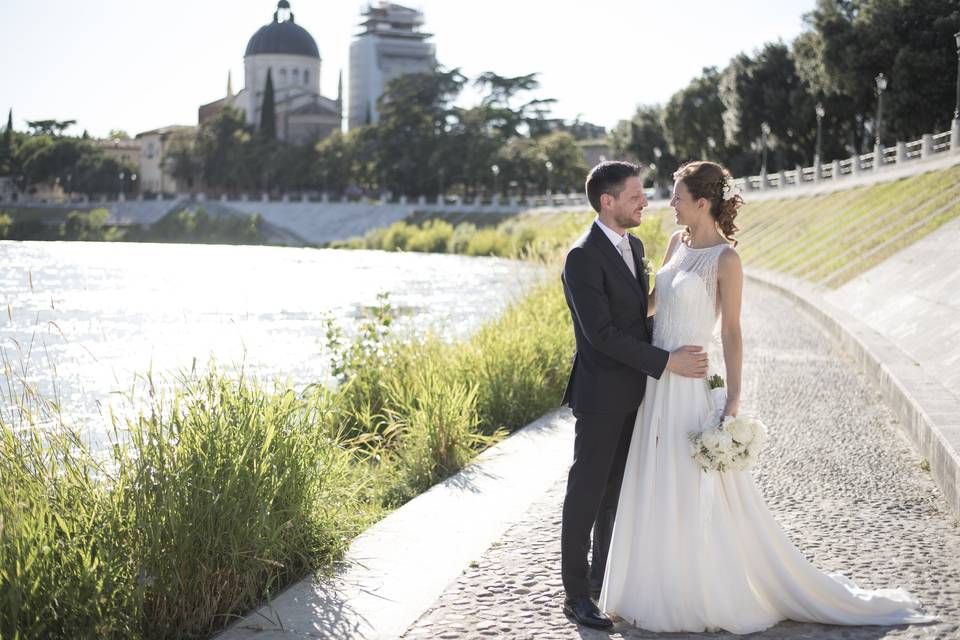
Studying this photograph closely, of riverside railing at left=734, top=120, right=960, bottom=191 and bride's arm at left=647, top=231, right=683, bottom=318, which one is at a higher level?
riverside railing at left=734, top=120, right=960, bottom=191

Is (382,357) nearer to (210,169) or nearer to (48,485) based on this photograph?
(48,485)

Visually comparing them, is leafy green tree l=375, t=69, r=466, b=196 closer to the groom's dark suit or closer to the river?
the river

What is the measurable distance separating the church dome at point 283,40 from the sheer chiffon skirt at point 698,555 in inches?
4942

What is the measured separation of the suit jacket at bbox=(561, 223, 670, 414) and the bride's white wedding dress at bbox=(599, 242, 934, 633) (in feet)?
0.40

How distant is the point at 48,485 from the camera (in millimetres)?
4125

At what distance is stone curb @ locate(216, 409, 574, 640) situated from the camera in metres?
4.02

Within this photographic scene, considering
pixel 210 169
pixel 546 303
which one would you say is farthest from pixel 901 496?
pixel 210 169

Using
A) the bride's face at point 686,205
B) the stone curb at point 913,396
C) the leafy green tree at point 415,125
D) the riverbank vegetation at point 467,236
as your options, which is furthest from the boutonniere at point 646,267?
the leafy green tree at point 415,125

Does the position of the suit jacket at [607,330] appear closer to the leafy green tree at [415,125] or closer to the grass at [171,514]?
the grass at [171,514]

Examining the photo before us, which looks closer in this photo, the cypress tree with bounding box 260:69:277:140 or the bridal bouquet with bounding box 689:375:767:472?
the bridal bouquet with bounding box 689:375:767:472

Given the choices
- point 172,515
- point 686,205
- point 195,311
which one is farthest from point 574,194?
point 172,515

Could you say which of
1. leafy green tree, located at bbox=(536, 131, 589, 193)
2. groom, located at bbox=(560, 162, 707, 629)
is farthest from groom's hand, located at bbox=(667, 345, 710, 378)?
leafy green tree, located at bbox=(536, 131, 589, 193)

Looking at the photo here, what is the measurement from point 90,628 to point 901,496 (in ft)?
14.6

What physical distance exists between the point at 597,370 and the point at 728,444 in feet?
1.84
